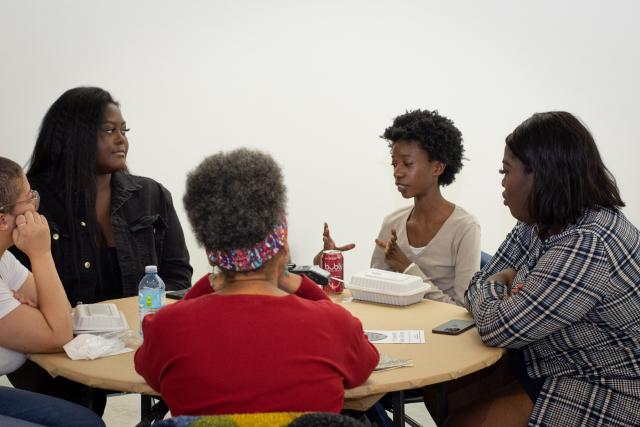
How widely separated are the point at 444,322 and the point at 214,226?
126cm

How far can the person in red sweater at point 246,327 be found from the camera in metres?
1.64

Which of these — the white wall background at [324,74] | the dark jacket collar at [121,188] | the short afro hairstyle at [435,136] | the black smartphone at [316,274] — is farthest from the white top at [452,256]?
the white wall background at [324,74]

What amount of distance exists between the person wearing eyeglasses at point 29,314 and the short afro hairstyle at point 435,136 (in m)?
1.98

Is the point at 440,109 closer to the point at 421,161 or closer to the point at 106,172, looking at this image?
the point at 421,161

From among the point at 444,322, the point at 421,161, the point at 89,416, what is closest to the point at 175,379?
the point at 89,416

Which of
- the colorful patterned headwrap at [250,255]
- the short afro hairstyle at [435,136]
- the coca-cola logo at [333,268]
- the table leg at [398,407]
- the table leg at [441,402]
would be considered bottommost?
the table leg at [441,402]

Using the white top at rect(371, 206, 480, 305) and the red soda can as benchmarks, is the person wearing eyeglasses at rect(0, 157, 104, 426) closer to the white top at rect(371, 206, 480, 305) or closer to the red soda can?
the red soda can

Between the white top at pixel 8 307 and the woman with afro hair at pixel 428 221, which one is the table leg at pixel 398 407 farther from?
the white top at pixel 8 307

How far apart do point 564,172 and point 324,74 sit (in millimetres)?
2826

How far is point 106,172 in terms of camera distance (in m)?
3.51

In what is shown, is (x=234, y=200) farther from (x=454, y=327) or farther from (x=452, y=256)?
(x=452, y=256)

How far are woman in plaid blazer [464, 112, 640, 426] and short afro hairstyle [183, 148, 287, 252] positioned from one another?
3.17 feet

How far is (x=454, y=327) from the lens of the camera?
2584mm

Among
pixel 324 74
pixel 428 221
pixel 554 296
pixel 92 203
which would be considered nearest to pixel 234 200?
pixel 554 296
